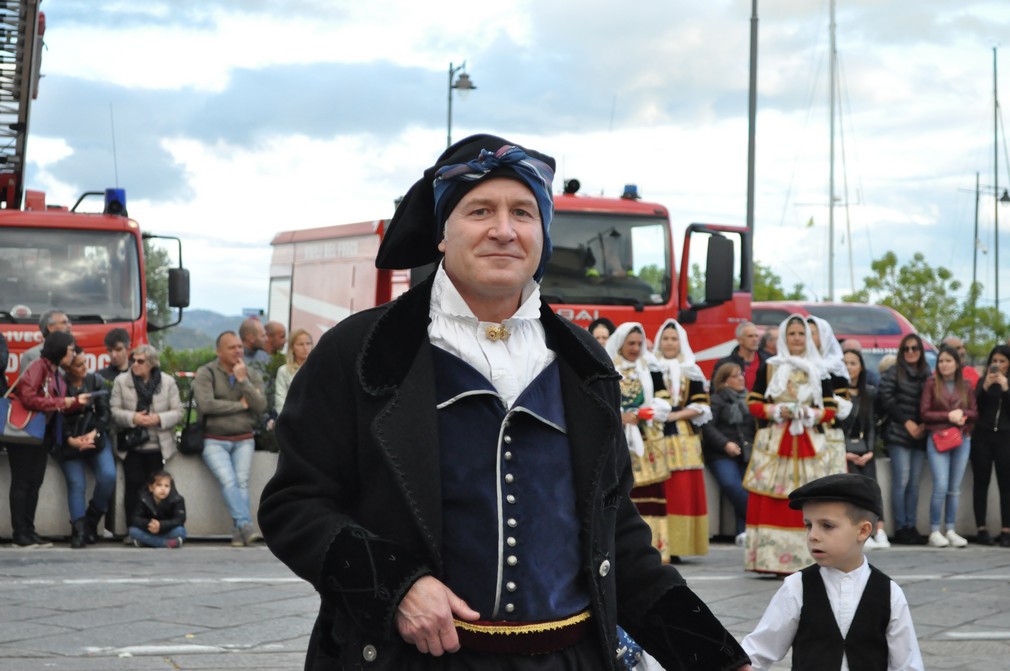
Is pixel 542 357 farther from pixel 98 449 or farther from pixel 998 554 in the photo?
pixel 998 554

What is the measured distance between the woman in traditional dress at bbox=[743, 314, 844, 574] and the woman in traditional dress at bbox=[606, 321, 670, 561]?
0.69 meters

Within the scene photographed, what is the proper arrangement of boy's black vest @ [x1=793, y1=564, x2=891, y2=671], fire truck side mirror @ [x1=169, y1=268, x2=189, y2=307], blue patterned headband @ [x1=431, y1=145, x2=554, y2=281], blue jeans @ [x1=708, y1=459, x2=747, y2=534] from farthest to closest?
fire truck side mirror @ [x1=169, y1=268, x2=189, y2=307] < blue jeans @ [x1=708, y1=459, x2=747, y2=534] < boy's black vest @ [x1=793, y1=564, x2=891, y2=671] < blue patterned headband @ [x1=431, y1=145, x2=554, y2=281]

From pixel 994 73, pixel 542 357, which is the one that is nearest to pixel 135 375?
pixel 542 357

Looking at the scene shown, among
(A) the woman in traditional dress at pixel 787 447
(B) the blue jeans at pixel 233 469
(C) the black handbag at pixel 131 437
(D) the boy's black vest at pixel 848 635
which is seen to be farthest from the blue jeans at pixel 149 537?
(D) the boy's black vest at pixel 848 635

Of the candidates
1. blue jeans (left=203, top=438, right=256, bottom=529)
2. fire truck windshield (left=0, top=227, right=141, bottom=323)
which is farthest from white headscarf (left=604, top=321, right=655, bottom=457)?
fire truck windshield (left=0, top=227, right=141, bottom=323)

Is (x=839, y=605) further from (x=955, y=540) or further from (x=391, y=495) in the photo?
(x=955, y=540)

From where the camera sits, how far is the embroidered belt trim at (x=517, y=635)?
8.92 feet

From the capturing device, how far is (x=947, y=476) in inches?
532

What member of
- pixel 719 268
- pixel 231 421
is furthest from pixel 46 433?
pixel 719 268

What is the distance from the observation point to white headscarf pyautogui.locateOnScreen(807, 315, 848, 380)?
427 inches

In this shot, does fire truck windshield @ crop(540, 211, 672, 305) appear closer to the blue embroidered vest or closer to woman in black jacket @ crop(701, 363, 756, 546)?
woman in black jacket @ crop(701, 363, 756, 546)

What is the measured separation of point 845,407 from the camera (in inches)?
423

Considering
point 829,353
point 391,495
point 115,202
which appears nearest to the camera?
point 391,495

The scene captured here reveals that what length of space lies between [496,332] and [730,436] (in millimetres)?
10286
